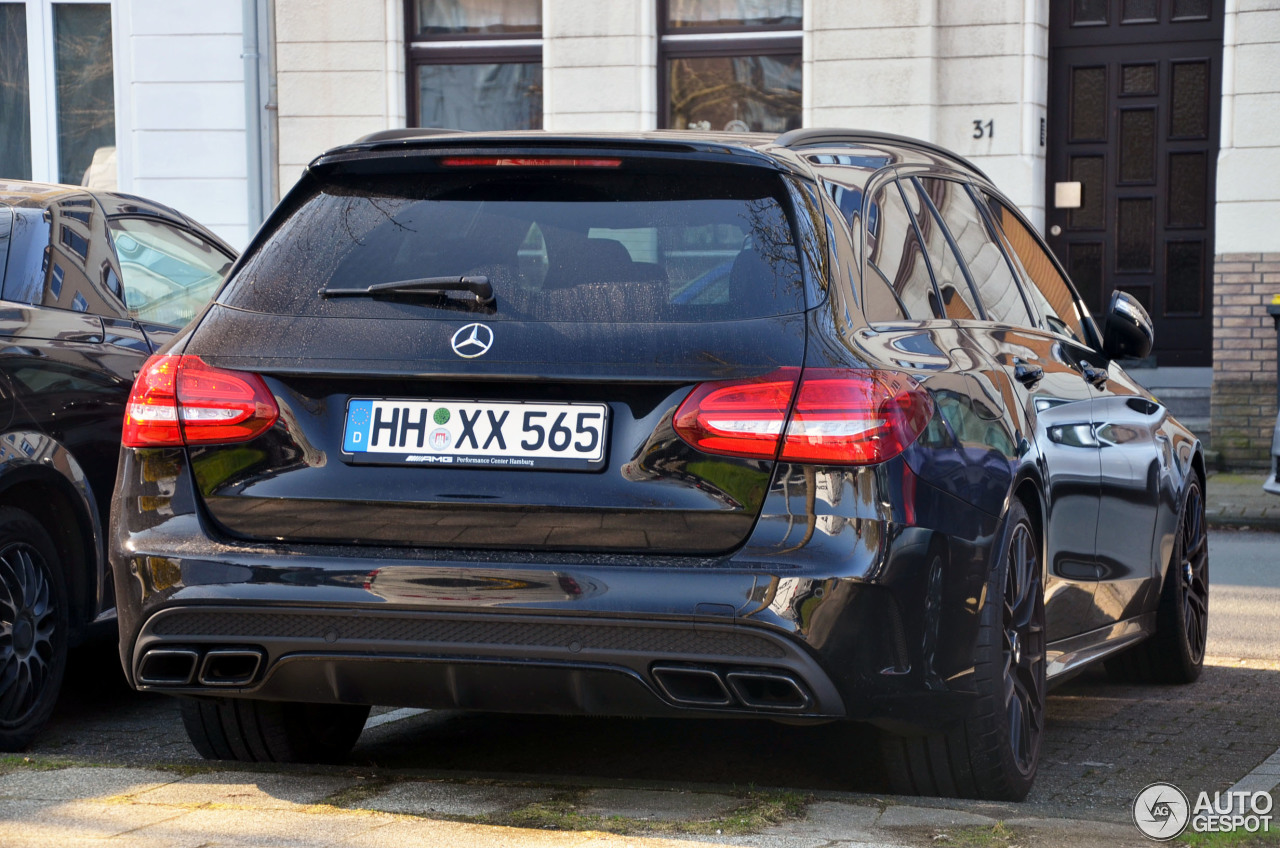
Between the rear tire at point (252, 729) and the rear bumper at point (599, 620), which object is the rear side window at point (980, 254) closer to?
the rear bumper at point (599, 620)

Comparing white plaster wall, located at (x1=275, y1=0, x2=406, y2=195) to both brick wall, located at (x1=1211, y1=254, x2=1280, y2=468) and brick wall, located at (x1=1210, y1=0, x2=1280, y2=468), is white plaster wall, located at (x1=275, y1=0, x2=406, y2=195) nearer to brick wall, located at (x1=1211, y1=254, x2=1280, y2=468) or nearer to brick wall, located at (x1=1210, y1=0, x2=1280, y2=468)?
brick wall, located at (x1=1210, y1=0, x2=1280, y2=468)

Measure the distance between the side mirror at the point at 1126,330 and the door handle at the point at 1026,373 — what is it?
2.43 feet

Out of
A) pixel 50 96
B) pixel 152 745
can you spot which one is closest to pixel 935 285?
pixel 152 745

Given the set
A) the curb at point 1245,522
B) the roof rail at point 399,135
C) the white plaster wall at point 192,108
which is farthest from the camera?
the white plaster wall at point 192,108

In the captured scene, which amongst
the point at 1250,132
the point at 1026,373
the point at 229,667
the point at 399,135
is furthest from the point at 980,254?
the point at 1250,132

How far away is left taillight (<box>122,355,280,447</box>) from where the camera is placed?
385 cm

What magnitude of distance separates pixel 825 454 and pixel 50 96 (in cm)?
1422

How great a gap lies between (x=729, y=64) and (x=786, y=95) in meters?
0.58

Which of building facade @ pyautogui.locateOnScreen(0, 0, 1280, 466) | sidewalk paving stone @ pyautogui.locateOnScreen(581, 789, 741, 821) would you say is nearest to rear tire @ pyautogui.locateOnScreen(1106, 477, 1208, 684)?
sidewalk paving stone @ pyautogui.locateOnScreen(581, 789, 741, 821)

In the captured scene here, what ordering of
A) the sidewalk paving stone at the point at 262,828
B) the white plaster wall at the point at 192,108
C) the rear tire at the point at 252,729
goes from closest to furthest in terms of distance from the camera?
the sidewalk paving stone at the point at 262,828
the rear tire at the point at 252,729
the white plaster wall at the point at 192,108

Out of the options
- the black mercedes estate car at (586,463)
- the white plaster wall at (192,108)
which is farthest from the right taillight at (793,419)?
the white plaster wall at (192,108)

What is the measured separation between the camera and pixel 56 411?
5.15 meters

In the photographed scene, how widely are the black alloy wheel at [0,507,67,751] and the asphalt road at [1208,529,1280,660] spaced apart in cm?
413

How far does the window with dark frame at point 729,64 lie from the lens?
1502 centimetres
